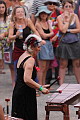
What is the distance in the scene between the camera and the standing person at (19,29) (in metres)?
11.1

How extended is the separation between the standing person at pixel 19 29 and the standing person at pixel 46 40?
0.43 metres

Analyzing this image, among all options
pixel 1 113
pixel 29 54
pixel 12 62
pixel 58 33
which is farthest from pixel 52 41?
pixel 1 113

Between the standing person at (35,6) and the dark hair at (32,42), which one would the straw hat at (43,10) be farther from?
the dark hair at (32,42)

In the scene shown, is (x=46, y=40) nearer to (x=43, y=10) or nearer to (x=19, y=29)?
(x=43, y=10)

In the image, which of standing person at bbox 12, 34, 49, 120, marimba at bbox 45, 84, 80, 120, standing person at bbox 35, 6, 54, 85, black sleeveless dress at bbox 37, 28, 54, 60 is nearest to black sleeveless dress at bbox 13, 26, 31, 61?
standing person at bbox 35, 6, 54, 85

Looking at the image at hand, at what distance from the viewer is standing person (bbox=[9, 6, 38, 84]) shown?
435 inches

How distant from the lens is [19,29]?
11.1 metres

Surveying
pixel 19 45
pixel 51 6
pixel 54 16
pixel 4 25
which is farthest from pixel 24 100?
pixel 51 6

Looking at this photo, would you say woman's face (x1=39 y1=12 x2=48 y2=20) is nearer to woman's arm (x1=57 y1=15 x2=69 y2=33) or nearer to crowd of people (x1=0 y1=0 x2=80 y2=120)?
crowd of people (x1=0 y1=0 x2=80 y2=120)

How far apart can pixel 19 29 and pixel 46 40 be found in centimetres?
79

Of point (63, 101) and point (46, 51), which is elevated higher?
point (46, 51)

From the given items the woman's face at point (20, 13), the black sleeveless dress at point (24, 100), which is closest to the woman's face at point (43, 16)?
the woman's face at point (20, 13)

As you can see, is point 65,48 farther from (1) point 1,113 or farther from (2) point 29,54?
(1) point 1,113

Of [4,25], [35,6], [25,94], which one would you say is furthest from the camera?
[35,6]
